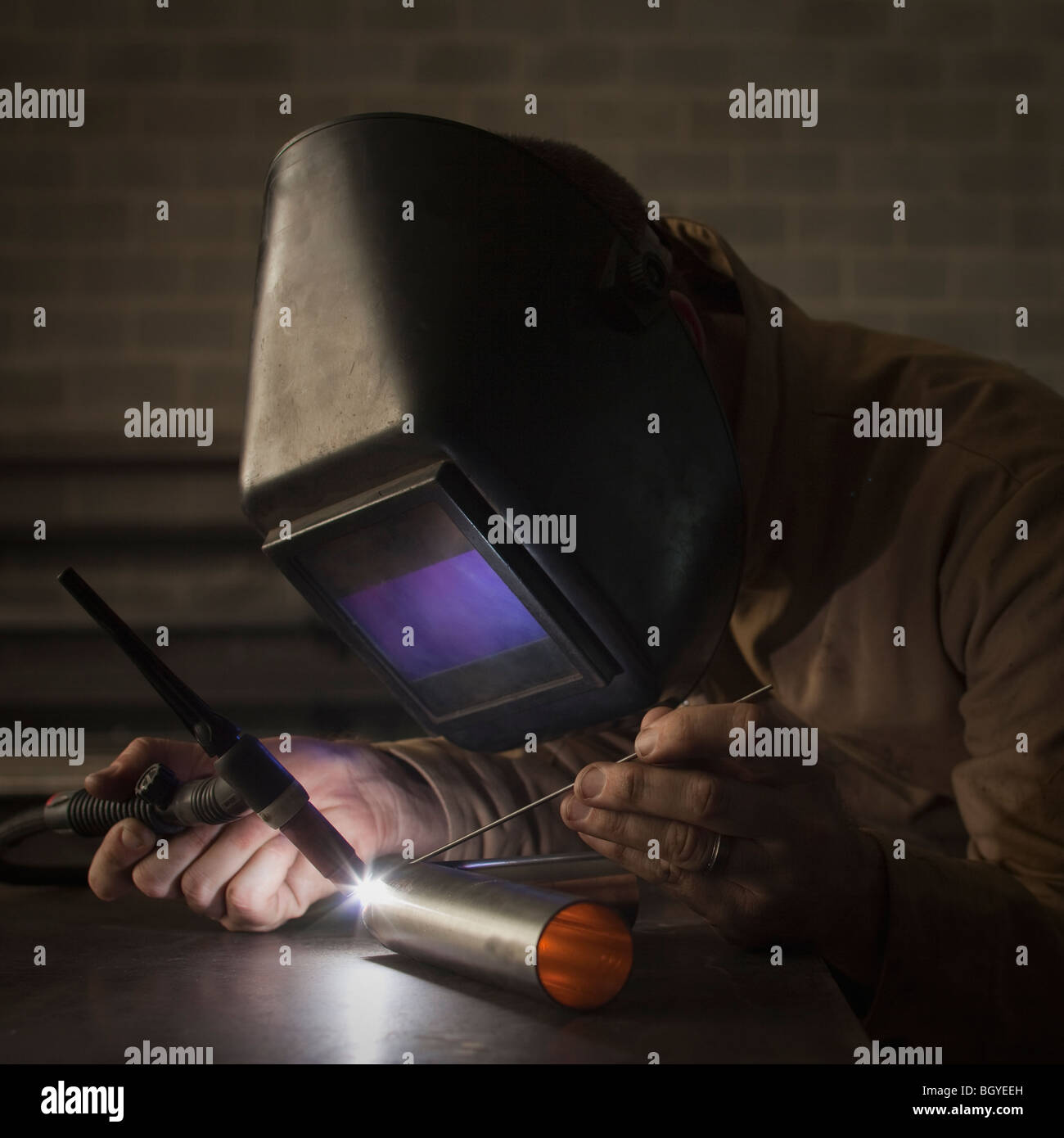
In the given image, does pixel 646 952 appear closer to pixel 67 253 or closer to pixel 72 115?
pixel 67 253

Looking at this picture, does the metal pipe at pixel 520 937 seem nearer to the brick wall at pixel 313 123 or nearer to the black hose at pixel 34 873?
the black hose at pixel 34 873

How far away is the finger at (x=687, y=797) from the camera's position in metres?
0.62


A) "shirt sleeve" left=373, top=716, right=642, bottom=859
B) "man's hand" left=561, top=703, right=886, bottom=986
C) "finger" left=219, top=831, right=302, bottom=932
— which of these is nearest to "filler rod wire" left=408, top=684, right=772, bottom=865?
"man's hand" left=561, top=703, right=886, bottom=986

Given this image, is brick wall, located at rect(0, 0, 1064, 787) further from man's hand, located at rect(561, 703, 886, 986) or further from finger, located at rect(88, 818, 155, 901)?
man's hand, located at rect(561, 703, 886, 986)

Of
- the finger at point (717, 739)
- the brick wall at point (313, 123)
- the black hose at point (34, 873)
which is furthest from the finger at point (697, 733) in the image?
the brick wall at point (313, 123)

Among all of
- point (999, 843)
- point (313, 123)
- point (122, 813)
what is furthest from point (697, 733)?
point (313, 123)

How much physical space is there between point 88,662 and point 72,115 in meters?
1.14

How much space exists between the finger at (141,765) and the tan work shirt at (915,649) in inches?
8.7

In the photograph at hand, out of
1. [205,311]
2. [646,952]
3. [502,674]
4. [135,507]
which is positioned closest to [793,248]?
[205,311]

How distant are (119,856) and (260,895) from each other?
0.40 feet

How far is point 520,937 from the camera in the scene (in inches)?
21.2

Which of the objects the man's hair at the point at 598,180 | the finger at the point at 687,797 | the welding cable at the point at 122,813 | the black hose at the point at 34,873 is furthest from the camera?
the black hose at the point at 34,873

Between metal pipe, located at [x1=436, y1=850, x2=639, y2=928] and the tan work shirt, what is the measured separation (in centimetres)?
12

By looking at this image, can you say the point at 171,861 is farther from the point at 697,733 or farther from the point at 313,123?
the point at 313,123
